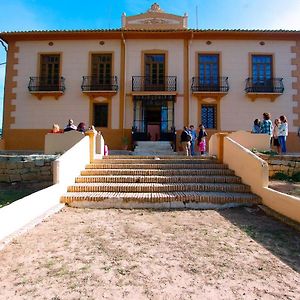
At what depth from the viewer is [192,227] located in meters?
4.34

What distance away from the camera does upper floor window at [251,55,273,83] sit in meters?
15.5

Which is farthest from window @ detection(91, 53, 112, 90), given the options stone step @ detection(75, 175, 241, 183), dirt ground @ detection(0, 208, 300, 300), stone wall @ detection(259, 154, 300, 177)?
dirt ground @ detection(0, 208, 300, 300)

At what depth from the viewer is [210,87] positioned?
15305 mm

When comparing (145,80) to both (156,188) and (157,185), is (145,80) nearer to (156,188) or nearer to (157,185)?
(157,185)

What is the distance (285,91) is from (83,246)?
15.4 m

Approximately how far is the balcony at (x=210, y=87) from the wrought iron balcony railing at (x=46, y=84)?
25.1 feet

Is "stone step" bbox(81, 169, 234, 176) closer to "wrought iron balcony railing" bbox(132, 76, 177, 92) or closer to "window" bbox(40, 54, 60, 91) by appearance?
"wrought iron balcony railing" bbox(132, 76, 177, 92)

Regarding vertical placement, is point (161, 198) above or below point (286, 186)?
below

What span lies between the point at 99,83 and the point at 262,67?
963 cm

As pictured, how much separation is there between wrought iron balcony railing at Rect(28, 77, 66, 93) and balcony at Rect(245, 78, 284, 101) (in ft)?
35.2

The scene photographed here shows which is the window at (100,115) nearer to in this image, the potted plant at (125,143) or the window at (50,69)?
the potted plant at (125,143)

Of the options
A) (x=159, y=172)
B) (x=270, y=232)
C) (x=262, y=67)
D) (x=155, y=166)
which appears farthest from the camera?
(x=262, y=67)

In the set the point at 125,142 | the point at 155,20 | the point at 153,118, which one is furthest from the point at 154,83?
the point at 155,20

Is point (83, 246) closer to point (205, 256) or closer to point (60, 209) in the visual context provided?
point (205, 256)
